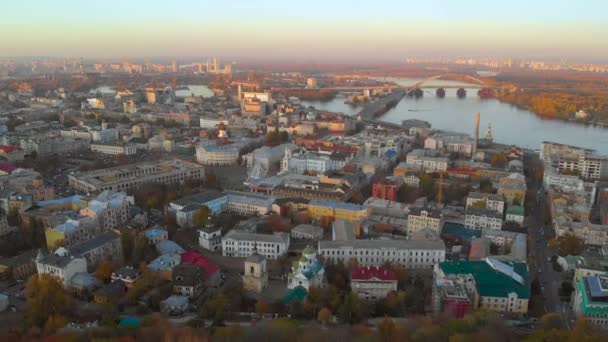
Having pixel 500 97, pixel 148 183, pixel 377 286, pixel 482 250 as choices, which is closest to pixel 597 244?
pixel 482 250

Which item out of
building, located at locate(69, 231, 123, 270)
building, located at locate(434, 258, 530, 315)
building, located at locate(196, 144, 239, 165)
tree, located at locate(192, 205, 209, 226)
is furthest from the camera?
building, located at locate(196, 144, 239, 165)

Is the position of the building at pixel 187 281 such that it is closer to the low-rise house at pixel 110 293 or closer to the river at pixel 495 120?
the low-rise house at pixel 110 293

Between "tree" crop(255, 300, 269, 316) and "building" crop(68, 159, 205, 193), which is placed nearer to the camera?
"tree" crop(255, 300, 269, 316)

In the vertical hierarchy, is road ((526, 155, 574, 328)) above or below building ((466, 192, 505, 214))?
below

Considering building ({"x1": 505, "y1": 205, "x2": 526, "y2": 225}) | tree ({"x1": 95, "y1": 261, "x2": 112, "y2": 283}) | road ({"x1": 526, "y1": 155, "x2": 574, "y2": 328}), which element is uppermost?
building ({"x1": 505, "y1": 205, "x2": 526, "y2": 225})

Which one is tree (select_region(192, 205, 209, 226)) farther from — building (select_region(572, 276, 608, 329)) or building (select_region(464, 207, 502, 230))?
building (select_region(572, 276, 608, 329))

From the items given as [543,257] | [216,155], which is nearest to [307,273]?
[543,257]

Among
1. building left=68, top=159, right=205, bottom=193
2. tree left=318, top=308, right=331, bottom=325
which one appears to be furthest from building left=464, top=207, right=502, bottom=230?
building left=68, top=159, right=205, bottom=193
